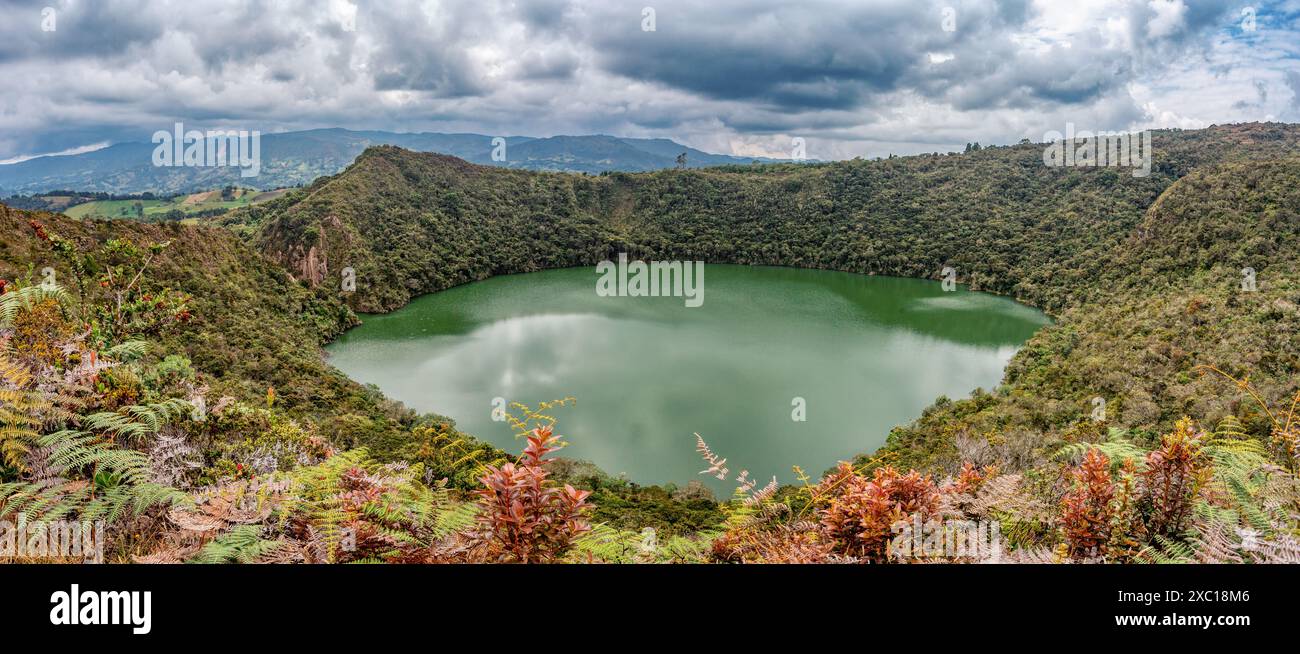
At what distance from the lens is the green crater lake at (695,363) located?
72.4 ft

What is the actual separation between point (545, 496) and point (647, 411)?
2213 centimetres

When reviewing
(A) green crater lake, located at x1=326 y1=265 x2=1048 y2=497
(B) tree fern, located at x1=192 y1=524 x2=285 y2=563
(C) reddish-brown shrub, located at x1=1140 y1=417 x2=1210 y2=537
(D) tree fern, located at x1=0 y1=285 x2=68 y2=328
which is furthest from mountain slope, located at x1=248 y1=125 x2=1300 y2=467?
(D) tree fern, located at x1=0 y1=285 x2=68 y2=328

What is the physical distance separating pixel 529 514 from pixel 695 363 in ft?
93.8

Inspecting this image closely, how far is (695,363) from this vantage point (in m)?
30.9

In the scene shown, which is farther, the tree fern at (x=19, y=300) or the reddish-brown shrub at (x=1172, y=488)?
the tree fern at (x=19, y=300)

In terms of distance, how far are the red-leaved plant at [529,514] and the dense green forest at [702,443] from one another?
0.04 ft

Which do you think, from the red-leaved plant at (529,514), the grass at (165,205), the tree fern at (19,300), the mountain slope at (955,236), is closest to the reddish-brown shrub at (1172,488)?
the red-leaved plant at (529,514)

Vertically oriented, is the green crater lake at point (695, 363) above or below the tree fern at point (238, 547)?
below

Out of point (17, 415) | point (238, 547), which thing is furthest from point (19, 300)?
point (238, 547)

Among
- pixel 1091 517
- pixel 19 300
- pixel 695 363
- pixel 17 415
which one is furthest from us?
pixel 695 363

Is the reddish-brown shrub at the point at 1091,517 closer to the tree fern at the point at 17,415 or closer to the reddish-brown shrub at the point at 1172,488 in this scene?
the reddish-brown shrub at the point at 1172,488

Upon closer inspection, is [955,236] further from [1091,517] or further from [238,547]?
[238,547]

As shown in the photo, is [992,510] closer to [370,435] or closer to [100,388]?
[100,388]
